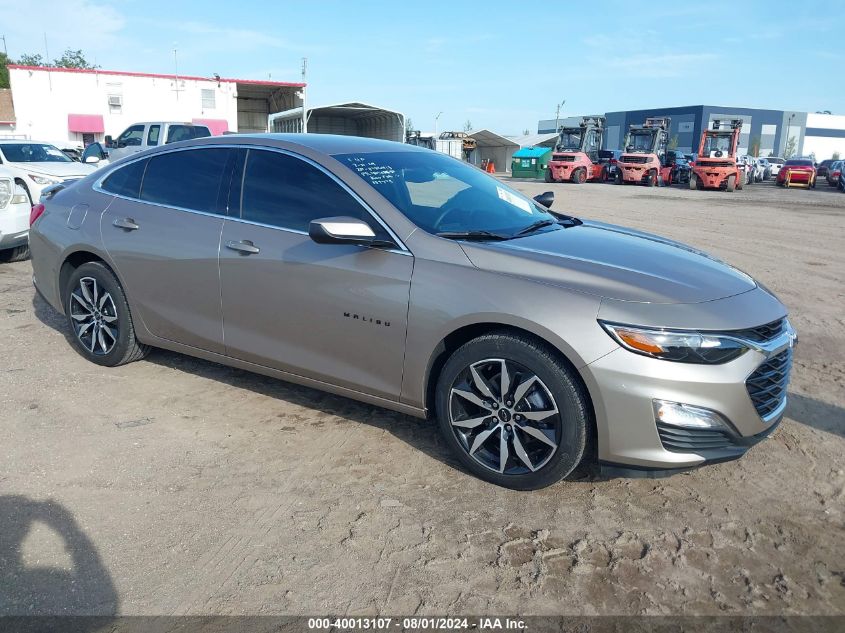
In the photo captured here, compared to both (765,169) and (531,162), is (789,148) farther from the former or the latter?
(531,162)

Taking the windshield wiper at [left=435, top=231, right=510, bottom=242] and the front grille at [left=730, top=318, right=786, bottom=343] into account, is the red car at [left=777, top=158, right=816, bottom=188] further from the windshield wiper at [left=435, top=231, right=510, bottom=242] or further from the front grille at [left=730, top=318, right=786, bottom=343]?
the windshield wiper at [left=435, top=231, right=510, bottom=242]

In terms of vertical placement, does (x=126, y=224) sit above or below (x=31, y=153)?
below

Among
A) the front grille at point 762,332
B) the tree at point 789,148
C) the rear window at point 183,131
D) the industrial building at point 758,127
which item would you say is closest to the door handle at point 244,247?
the front grille at point 762,332

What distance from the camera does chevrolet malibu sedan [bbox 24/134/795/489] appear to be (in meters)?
3.04

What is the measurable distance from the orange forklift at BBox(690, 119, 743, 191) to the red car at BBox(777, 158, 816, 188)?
226 inches

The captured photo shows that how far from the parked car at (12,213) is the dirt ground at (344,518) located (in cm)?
462

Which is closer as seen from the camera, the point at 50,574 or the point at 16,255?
the point at 50,574

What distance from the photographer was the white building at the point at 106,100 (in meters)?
39.8

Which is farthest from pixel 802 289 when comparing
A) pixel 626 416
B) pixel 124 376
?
pixel 124 376

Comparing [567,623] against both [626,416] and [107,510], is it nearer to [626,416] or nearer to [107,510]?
[626,416]

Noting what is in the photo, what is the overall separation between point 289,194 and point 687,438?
8.27 ft

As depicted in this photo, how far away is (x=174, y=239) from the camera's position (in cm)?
433

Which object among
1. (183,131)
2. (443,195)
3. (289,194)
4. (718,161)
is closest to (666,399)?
(443,195)

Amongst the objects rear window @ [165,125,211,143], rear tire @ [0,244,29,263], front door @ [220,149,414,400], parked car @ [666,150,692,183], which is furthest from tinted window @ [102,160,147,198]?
parked car @ [666,150,692,183]
